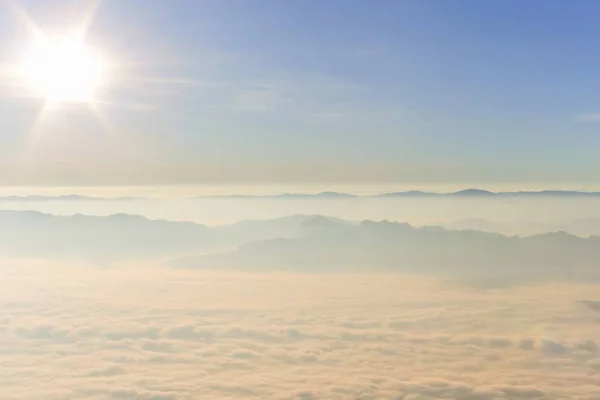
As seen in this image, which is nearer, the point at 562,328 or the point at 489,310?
the point at 562,328

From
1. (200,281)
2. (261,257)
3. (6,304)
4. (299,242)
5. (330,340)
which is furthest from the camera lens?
(299,242)

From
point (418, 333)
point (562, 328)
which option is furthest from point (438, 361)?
point (562, 328)

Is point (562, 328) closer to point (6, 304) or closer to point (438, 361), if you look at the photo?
point (438, 361)

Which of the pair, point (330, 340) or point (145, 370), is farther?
point (330, 340)

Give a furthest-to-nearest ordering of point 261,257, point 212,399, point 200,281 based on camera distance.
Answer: point 261,257 → point 200,281 → point 212,399

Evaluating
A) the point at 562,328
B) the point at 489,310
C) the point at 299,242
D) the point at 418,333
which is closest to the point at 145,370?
the point at 418,333

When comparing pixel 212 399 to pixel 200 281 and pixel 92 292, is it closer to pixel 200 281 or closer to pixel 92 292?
→ pixel 92 292

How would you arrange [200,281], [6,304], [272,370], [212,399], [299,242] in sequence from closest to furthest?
[212,399]
[272,370]
[6,304]
[200,281]
[299,242]

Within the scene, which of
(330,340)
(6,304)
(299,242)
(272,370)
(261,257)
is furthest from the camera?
(299,242)
